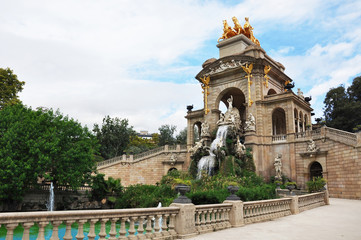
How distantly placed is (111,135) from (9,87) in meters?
21.4

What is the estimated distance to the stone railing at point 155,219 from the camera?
5.37 m

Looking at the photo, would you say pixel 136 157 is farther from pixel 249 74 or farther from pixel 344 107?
pixel 344 107

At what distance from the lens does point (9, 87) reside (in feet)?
96.4

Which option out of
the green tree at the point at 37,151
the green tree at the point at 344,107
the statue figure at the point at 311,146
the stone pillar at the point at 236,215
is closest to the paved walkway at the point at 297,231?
the stone pillar at the point at 236,215

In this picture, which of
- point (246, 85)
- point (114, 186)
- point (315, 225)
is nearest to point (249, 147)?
point (246, 85)

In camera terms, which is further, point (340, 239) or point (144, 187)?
point (144, 187)

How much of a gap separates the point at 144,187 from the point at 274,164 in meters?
11.9

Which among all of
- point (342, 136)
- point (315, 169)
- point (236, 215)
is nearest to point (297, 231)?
point (236, 215)

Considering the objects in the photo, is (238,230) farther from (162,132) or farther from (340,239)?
(162,132)

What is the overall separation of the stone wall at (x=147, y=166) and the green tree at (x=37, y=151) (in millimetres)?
9541

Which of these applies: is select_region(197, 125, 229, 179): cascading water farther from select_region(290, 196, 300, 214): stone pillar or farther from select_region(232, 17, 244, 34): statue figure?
select_region(232, 17, 244, 34): statue figure

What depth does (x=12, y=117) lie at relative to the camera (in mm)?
21141

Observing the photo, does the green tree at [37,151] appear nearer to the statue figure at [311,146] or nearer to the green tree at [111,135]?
the statue figure at [311,146]

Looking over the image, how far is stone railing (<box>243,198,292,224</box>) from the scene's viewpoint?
11.0 metres
